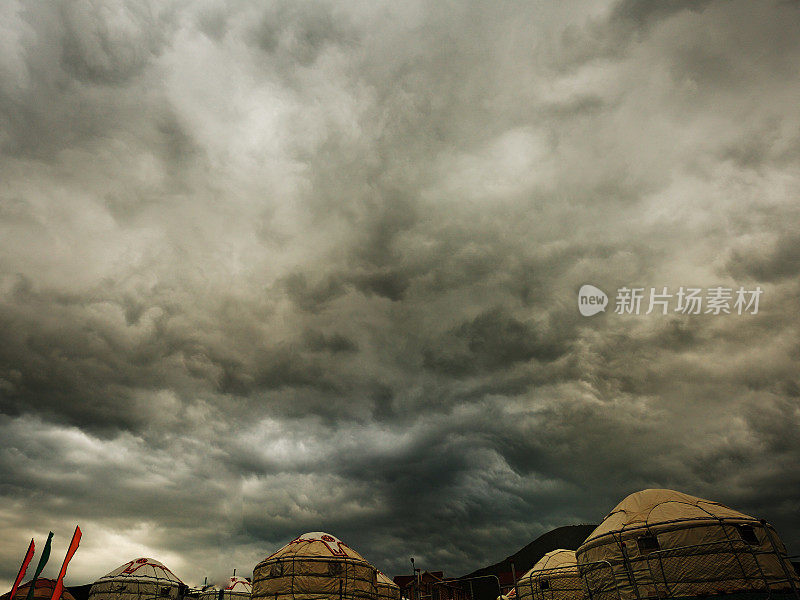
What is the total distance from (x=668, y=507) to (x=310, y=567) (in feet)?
50.1

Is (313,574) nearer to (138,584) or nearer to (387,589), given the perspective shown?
(387,589)

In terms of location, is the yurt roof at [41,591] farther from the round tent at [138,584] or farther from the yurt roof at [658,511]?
the yurt roof at [658,511]

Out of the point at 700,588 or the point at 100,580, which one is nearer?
the point at 700,588

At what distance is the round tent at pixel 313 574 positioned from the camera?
918 inches

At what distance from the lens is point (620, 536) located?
18.2 metres

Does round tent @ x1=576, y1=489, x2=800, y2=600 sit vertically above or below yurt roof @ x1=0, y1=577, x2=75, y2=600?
below

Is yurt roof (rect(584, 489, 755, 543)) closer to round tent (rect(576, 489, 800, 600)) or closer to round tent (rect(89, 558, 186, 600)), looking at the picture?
round tent (rect(576, 489, 800, 600))

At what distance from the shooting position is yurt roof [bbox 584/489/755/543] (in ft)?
58.6

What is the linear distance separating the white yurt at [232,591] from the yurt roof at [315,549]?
55.5 feet

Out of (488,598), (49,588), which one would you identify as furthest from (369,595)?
(488,598)

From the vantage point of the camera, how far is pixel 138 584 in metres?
32.7

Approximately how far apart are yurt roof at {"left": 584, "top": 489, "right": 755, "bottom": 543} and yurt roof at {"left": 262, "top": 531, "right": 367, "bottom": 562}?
11735 millimetres

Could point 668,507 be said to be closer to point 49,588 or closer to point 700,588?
point 700,588

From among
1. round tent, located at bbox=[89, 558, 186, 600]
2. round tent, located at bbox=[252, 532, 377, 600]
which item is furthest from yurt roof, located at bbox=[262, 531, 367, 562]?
round tent, located at bbox=[89, 558, 186, 600]
